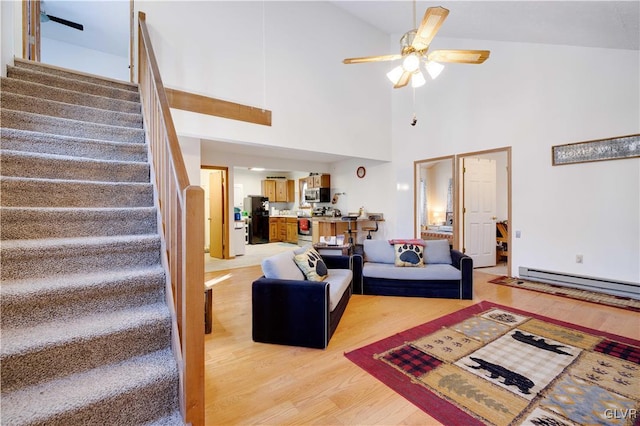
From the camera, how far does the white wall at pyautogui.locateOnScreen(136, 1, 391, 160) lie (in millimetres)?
4020

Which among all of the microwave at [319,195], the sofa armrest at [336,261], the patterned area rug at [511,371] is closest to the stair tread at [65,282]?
the patterned area rug at [511,371]

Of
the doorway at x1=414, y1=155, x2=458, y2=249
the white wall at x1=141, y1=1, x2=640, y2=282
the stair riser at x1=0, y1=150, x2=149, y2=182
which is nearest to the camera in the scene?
the stair riser at x1=0, y1=150, x2=149, y2=182

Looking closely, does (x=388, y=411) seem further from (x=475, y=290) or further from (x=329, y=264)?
(x=475, y=290)

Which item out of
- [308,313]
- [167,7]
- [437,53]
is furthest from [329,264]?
[167,7]

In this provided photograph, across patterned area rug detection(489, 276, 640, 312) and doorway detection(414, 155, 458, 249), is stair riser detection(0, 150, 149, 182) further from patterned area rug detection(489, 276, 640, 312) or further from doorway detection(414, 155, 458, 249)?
doorway detection(414, 155, 458, 249)

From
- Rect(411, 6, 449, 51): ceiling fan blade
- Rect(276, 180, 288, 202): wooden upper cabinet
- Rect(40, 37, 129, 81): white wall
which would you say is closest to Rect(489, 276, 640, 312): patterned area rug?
Rect(411, 6, 449, 51): ceiling fan blade

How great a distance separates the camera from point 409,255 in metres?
3.86

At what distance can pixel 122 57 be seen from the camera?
6102mm

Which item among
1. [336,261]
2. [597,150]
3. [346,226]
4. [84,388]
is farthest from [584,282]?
[84,388]

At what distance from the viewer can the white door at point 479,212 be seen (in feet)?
18.3

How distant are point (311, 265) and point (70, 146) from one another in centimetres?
231

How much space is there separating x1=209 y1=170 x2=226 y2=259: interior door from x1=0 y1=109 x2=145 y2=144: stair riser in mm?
3864

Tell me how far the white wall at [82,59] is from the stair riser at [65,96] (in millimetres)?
4231
